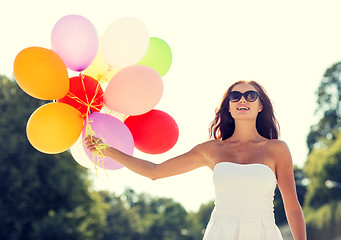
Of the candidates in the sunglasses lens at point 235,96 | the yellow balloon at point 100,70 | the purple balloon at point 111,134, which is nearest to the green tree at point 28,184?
the yellow balloon at point 100,70

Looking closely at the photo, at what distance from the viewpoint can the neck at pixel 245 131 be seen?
5.12 m

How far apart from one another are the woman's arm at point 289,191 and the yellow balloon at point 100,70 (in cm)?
206

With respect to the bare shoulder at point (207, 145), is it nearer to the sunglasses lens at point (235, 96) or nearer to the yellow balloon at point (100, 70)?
the sunglasses lens at point (235, 96)

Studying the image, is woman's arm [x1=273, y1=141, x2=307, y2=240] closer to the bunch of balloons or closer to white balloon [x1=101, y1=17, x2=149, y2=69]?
the bunch of balloons

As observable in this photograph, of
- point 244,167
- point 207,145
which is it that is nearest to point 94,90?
point 207,145

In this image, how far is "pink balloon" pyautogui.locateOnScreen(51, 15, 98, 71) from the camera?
5.96 metres

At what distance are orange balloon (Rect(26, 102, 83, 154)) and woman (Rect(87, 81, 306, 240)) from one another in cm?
63

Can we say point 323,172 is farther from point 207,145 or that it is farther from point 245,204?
point 245,204

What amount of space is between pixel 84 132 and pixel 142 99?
0.60m

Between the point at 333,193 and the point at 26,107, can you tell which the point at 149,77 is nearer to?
the point at 26,107

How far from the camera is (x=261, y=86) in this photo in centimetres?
523

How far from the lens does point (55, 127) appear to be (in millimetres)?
5699

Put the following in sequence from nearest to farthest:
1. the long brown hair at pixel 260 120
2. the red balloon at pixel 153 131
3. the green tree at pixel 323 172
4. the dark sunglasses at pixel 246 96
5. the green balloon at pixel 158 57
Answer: the dark sunglasses at pixel 246 96
the long brown hair at pixel 260 120
the red balloon at pixel 153 131
the green balloon at pixel 158 57
the green tree at pixel 323 172

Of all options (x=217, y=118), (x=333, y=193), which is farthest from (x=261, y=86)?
(x=333, y=193)
